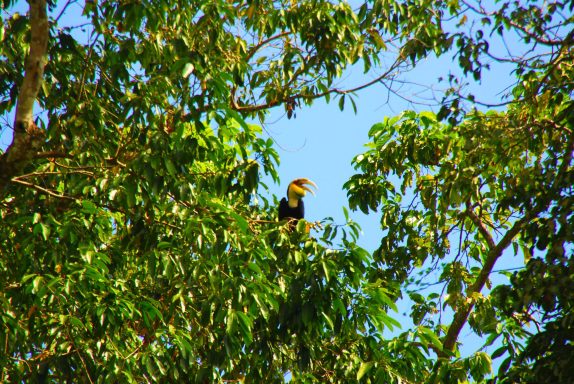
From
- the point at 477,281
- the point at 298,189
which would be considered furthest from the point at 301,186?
the point at 477,281

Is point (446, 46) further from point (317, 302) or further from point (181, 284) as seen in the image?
point (181, 284)

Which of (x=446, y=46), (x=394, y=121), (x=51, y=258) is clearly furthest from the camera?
(x=394, y=121)

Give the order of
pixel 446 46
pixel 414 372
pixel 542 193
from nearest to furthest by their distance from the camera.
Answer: pixel 542 193 < pixel 446 46 < pixel 414 372

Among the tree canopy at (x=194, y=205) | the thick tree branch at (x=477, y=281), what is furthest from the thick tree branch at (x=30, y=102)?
A: the thick tree branch at (x=477, y=281)

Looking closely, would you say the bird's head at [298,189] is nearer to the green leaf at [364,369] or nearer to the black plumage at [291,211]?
the black plumage at [291,211]

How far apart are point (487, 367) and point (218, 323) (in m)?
1.56

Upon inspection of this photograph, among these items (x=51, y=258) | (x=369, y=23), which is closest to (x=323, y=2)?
(x=369, y=23)

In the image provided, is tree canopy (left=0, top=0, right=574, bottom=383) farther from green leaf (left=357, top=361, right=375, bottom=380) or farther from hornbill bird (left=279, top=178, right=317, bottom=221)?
hornbill bird (left=279, top=178, right=317, bottom=221)

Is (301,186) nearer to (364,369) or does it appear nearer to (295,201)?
(295,201)

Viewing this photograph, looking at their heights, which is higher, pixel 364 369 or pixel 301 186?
pixel 301 186

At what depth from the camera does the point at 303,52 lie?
16.5 ft

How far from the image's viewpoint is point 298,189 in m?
7.51

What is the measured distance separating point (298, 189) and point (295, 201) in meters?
0.13

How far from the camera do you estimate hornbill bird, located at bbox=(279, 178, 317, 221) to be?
7445 millimetres
